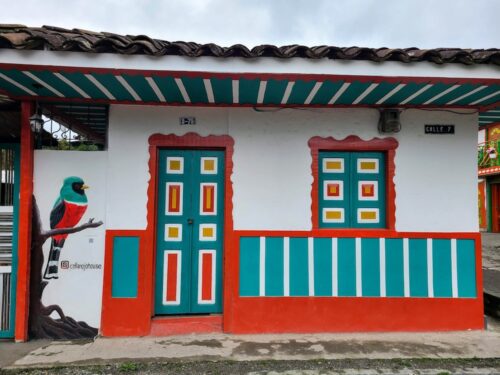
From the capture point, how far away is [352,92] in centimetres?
380

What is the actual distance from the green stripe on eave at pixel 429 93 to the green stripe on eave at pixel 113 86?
3.38 m

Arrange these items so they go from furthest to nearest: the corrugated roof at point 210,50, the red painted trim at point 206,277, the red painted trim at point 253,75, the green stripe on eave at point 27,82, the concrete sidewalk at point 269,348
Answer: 1. the red painted trim at point 206,277
2. the concrete sidewalk at point 269,348
3. the green stripe on eave at point 27,82
4. the red painted trim at point 253,75
5. the corrugated roof at point 210,50

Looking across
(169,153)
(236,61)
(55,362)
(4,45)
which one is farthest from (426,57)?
(55,362)

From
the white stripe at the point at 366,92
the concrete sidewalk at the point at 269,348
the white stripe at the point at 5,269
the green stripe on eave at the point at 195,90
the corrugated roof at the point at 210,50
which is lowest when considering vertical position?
the concrete sidewalk at the point at 269,348

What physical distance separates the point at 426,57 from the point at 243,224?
2.69 meters

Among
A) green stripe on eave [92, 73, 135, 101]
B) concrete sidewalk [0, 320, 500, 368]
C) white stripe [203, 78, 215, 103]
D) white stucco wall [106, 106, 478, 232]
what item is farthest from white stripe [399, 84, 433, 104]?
green stripe on eave [92, 73, 135, 101]

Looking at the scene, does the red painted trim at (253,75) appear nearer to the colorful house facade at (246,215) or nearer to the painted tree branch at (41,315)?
the colorful house facade at (246,215)

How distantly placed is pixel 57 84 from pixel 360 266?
4.12m

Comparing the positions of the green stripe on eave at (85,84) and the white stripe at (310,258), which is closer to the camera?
the green stripe on eave at (85,84)

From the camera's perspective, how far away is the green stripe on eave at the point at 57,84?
333 centimetres

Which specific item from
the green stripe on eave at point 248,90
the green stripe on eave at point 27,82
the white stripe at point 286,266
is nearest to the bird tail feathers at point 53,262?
the green stripe on eave at point 27,82

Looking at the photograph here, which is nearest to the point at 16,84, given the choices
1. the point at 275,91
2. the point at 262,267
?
the point at 275,91

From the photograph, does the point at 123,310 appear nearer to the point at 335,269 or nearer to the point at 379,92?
the point at 335,269

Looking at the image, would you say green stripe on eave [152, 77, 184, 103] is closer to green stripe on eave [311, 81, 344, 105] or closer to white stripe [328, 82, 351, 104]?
green stripe on eave [311, 81, 344, 105]
